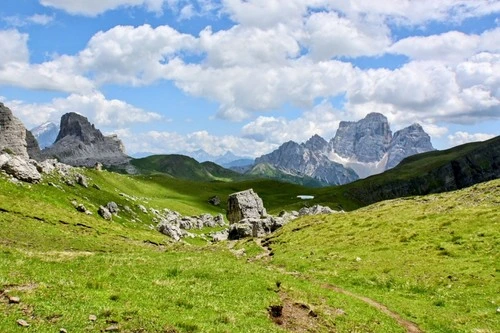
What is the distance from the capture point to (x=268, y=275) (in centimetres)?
3397

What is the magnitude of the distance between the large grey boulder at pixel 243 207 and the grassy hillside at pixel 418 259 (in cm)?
3732

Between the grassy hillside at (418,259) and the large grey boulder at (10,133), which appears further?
the large grey boulder at (10,133)

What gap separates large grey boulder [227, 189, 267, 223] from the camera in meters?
110

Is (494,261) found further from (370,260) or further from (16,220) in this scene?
(16,220)

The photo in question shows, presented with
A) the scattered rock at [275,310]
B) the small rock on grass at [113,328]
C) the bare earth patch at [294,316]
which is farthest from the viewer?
the scattered rock at [275,310]

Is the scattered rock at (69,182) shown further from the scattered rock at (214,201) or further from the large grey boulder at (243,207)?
the scattered rock at (214,201)

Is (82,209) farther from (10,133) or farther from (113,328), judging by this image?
(10,133)

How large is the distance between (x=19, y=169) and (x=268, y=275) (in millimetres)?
68130

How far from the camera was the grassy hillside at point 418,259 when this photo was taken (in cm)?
3122

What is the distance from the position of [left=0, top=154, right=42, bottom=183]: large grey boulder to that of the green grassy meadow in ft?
14.6

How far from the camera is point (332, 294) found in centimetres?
3111

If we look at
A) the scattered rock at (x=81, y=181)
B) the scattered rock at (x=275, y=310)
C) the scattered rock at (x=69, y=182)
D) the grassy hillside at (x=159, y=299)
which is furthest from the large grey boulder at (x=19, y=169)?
the scattered rock at (x=275, y=310)

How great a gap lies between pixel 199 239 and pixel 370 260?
61.2 metres

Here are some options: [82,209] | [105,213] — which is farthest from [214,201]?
[82,209]
